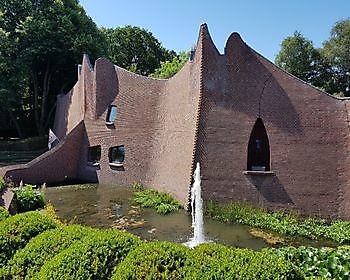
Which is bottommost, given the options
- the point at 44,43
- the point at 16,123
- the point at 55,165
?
the point at 55,165

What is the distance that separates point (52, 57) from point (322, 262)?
82.7 feet

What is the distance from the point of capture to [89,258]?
3971 mm

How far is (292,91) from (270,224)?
456cm

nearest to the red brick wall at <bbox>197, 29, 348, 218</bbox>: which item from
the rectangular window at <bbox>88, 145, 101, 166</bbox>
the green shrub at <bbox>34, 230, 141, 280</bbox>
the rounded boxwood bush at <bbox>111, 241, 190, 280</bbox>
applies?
the rectangular window at <bbox>88, 145, 101, 166</bbox>

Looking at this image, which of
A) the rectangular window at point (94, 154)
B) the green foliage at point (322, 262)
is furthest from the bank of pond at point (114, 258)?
the rectangular window at point (94, 154)

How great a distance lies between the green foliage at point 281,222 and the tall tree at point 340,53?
76.1 ft

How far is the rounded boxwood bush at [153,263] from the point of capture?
3.69 meters

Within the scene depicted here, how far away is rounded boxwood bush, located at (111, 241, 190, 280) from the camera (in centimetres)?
369

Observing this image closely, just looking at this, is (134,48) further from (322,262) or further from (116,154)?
(322,262)

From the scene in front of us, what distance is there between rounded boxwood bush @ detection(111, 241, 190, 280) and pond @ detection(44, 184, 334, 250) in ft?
21.9

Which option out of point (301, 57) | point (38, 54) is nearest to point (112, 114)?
point (38, 54)

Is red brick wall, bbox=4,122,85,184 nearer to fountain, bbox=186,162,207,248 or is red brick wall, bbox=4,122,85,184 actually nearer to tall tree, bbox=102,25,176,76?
fountain, bbox=186,162,207,248

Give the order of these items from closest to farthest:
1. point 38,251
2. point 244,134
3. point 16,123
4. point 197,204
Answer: point 38,251 → point 197,204 → point 244,134 → point 16,123

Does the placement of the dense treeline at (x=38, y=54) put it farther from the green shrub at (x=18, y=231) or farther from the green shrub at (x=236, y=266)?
the green shrub at (x=236, y=266)
